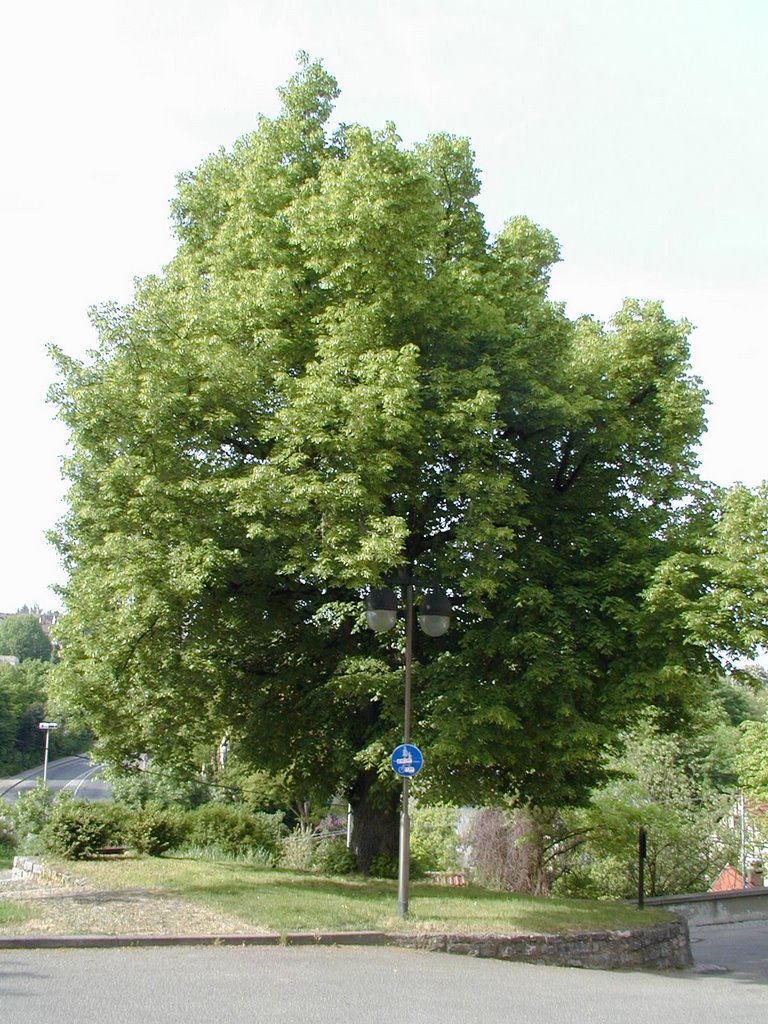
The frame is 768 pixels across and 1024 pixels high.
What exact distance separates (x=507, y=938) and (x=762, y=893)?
18966mm

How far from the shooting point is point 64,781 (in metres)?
69.0

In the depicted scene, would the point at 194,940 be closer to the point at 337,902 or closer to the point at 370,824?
the point at 337,902

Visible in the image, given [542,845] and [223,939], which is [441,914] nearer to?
[223,939]

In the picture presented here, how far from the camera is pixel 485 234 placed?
19188 mm

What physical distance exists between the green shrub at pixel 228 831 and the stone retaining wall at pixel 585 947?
9583 mm

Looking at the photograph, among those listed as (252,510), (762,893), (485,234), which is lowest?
(762,893)

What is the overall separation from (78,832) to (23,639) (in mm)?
141518

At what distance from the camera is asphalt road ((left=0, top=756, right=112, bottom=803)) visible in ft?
193

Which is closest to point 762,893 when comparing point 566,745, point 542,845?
point 542,845

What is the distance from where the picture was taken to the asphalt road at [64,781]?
58.9 meters

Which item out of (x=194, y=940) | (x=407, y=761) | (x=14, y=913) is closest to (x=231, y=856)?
(x=407, y=761)

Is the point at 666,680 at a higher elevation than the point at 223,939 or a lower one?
higher

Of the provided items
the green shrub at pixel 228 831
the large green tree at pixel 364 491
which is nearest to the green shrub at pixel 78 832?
the green shrub at pixel 228 831

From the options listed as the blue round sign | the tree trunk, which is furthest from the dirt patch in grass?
the tree trunk
